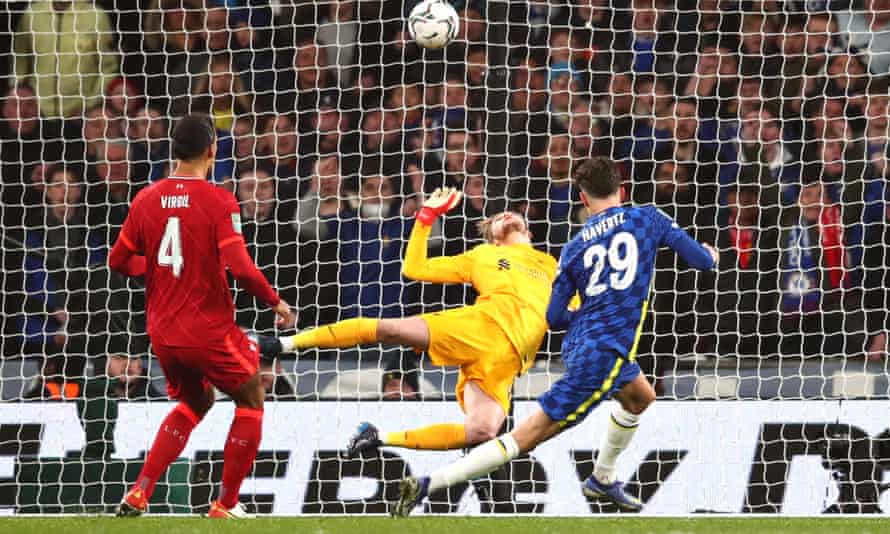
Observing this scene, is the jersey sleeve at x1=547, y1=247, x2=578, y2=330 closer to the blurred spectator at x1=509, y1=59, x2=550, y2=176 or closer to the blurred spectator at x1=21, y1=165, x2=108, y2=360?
the blurred spectator at x1=509, y1=59, x2=550, y2=176

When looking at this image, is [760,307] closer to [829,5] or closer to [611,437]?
[829,5]

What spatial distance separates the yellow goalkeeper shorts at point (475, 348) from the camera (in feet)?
22.5

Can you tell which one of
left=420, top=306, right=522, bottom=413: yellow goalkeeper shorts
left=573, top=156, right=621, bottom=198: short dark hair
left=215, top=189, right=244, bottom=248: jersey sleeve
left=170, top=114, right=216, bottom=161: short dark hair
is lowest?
left=420, top=306, right=522, bottom=413: yellow goalkeeper shorts

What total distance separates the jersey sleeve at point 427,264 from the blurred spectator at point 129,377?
1899 millimetres

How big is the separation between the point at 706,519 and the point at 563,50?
148 inches

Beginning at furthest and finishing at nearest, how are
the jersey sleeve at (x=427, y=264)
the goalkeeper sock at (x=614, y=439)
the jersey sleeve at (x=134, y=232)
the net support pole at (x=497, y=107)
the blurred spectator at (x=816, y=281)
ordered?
the net support pole at (x=497, y=107), the blurred spectator at (x=816, y=281), the jersey sleeve at (x=427, y=264), the goalkeeper sock at (x=614, y=439), the jersey sleeve at (x=134, y=232)

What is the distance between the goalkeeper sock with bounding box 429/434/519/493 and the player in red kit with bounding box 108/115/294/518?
912 mm

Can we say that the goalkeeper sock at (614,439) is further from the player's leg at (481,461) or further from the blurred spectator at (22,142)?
the blurred spectator at (22,142)

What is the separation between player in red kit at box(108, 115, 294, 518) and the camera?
5738 millimetres

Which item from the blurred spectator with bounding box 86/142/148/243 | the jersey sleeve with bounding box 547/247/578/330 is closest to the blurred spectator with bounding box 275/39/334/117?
the blurred spectator with bounding box 86/142/148/243

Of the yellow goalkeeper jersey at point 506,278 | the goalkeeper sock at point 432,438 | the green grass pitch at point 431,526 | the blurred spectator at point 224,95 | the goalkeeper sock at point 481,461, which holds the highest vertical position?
the blurred spectator at point 224,95

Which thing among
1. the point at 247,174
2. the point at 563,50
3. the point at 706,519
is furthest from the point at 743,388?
the point at 247,174

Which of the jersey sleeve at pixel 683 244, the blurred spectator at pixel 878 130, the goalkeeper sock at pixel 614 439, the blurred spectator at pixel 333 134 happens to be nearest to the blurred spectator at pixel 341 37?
the blurred spectator at pixel 333 134

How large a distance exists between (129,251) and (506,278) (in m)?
1.99
